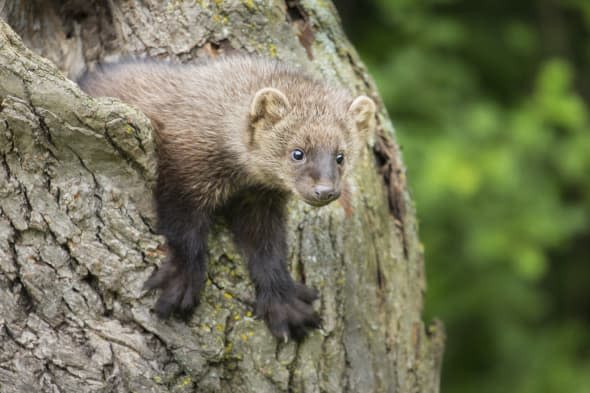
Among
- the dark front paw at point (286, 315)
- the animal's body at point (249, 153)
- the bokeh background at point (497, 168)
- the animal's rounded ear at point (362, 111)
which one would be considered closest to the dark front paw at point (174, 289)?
the animal's body at point (249, 153)

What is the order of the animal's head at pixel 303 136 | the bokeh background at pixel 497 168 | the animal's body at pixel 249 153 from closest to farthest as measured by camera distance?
1. the animal's body at pixel 249 153
2. the animal's head at pixel 303 136
3. the bokeh background at pixel 497 168

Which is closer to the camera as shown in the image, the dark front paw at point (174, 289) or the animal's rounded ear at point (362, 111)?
the dark front paw at point (174, 289)

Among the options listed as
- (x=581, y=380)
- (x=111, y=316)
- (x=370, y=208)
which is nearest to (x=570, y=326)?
(x=581, y=380)

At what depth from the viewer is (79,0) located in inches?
225

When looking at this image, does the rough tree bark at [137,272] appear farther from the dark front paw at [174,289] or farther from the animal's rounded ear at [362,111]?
the animal's rounded ear at [362,111]

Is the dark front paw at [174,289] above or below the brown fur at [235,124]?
below

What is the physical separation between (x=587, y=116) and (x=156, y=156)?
5710mm

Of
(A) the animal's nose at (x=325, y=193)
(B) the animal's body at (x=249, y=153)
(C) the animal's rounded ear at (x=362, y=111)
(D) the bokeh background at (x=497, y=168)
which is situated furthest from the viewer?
(D) the bokeh background at (x=497, y=168)

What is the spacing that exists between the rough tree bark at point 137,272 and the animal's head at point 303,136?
Result: 326 mm

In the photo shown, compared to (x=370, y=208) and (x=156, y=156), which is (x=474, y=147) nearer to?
(x=370, y=208)

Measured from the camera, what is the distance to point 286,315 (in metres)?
4.32

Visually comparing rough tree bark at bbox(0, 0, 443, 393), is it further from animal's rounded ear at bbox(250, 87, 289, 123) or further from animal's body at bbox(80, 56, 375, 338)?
animal's rounded ear at bbox(250, 87, 289, 123)

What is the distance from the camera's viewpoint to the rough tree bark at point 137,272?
12.9 ft

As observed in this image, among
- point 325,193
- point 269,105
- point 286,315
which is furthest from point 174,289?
point 269,105
